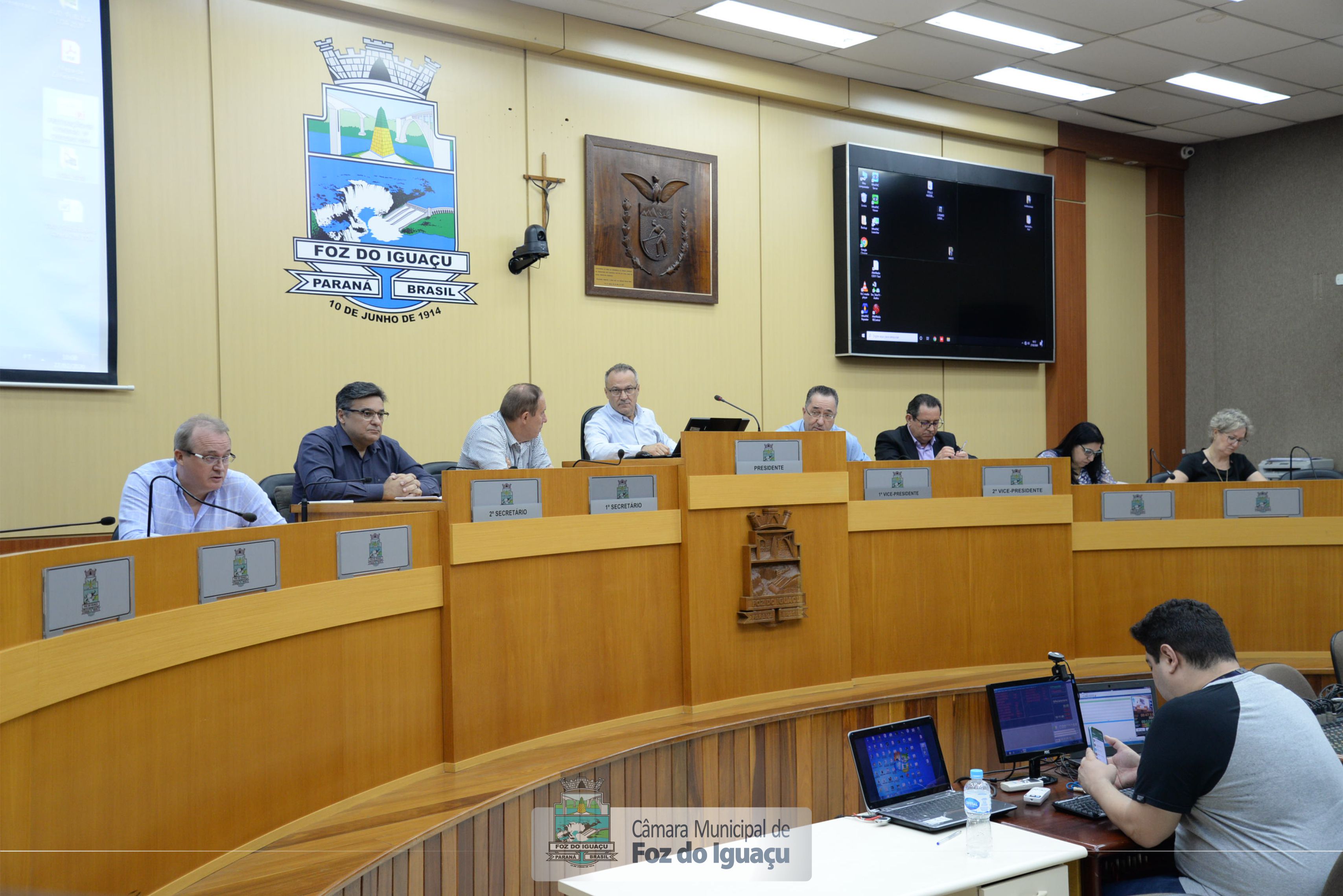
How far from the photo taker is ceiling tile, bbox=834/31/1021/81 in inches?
234

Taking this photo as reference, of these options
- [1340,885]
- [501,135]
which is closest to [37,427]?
[501,135]

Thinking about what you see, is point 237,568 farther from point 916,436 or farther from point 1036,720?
point 916,436

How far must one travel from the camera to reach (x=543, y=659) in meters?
3.23

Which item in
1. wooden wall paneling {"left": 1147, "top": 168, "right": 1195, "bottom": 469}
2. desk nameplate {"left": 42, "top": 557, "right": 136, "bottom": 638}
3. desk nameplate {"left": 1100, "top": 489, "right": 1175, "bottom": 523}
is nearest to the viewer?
desk nameplate {"left": 42, "top": 557, "right": 136, "bottom": 638}

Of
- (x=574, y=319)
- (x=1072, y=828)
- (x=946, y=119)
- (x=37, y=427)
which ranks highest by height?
(x=946, y=119)

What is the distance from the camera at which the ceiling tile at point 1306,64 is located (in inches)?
245

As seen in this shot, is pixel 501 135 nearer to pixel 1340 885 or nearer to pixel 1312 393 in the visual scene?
pixel 1340 885

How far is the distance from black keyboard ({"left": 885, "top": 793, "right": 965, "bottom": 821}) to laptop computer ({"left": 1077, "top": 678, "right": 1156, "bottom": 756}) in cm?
85

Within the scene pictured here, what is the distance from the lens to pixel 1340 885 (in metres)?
2.10

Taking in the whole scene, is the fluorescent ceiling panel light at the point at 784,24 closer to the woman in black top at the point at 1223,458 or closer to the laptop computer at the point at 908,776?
the woman in black top at the point at 1223,458

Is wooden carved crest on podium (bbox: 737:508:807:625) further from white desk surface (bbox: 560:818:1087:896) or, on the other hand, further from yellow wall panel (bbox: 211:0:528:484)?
yellow wall panel (bbox: 211:0:528:484)

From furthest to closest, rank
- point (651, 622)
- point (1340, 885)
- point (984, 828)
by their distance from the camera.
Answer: point (651, 622) < point (984, 828) < point (1340, 885)

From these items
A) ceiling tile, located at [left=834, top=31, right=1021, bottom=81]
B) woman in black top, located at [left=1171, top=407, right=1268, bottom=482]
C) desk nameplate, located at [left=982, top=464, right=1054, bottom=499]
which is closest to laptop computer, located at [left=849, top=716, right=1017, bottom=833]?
desk nameplate, located at [left=982, top=464, right=1054, bottom=499]

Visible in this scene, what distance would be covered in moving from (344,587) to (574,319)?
3045 mm
